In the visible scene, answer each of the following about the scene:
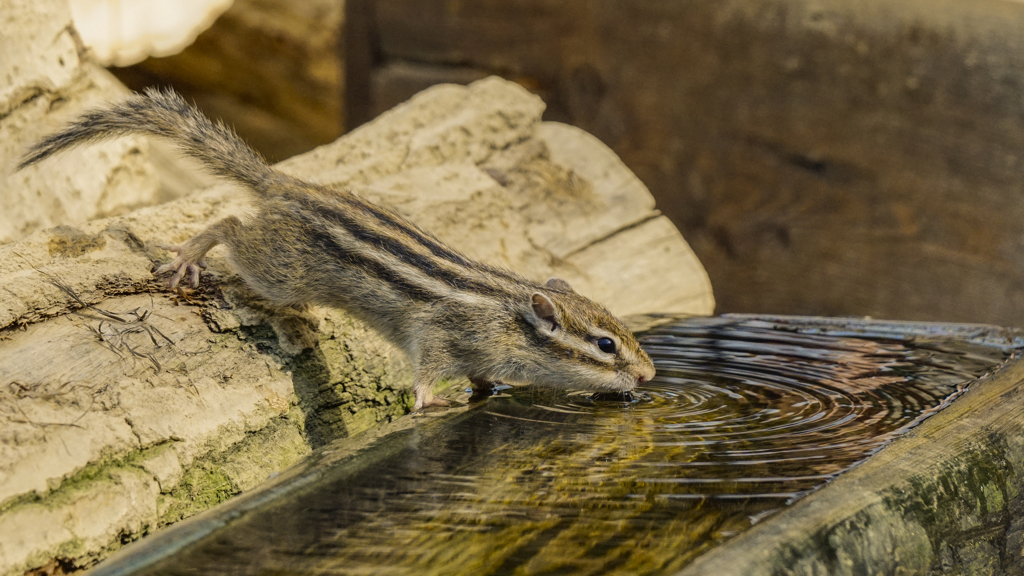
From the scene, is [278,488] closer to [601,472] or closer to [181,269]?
[601,472]

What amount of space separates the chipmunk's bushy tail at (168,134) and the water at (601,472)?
1.36 metres

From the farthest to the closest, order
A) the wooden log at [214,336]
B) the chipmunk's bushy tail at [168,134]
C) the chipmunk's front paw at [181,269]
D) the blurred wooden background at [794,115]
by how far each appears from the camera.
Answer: the blurred wooden background at [794,115] → the chipmunk's bushy tail at [168,134] → the chipmunk's front paw at [181,269] → the wooden log at [214,336]

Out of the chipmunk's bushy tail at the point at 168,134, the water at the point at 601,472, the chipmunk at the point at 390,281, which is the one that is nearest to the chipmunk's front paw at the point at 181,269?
the chipmunk at the point at 390,281

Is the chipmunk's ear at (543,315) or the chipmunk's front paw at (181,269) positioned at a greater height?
the chipmunk's front paw at (181,269)

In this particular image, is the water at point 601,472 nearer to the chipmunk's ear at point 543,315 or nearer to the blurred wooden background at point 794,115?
the chipmunk's ear at point 543,315

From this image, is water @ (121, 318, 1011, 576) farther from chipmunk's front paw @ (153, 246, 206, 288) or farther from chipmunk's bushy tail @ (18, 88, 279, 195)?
chipmunk's bushy tail @ (18, 88, 279, 195)

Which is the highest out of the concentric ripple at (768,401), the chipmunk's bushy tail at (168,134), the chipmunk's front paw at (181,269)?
the chipmunk's bushy tail at (168,134)

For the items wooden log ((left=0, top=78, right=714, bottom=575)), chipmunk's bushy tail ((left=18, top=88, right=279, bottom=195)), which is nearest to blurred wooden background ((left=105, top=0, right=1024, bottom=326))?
wooden log ((left=0, top=78, right=714, bottom=575))

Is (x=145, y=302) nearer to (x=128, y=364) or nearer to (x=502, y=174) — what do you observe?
(x=128, y=364)

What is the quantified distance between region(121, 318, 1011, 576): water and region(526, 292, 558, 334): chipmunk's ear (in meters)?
0.27

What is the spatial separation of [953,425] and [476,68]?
4.81 metres

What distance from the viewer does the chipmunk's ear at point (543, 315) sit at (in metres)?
3.52

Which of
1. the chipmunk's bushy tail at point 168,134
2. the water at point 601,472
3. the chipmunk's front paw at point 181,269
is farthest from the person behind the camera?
the chipmunk's bushy tail at point 168,134

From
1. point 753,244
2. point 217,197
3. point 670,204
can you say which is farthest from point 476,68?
point 217,197
